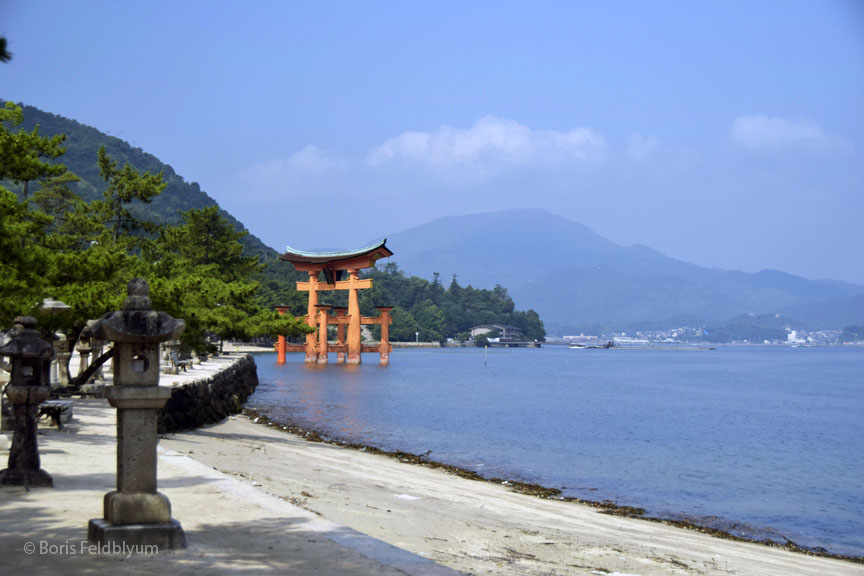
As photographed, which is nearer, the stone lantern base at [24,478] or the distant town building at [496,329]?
the stone lantern base at [24,478]

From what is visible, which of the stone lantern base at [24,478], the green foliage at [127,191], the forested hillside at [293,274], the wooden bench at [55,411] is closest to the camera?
the stone lantern base at [24,478]

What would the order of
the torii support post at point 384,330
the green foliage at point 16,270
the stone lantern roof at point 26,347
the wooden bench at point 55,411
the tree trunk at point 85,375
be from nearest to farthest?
the stone lantern roof at point 26,347 < the green foliage at point 16,270 < the wooden bench at point 55,411 < the tree trunk at point 85,375 < the torii support post at point 384,330

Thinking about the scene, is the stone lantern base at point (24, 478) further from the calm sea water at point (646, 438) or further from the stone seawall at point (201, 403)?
the calm sea water at point (646, 438)

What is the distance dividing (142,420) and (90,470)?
3.59 metres

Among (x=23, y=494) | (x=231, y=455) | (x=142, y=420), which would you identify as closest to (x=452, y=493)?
(x=231, y=455)

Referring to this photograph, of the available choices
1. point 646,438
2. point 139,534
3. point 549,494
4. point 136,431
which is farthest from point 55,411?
point 646,438

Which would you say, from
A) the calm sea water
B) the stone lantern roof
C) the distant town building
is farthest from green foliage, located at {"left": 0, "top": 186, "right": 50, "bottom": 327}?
the distant town building

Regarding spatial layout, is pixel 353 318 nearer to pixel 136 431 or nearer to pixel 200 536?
pixel 200 536

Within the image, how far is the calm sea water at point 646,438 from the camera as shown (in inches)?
551

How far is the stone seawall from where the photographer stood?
15.9m

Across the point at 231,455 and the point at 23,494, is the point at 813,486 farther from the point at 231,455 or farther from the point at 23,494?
the point at 23,494

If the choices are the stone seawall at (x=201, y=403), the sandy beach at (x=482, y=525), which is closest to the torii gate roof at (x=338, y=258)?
the stone seawall at (x=201, y=403)

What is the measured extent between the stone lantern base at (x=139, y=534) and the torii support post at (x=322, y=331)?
51.6m

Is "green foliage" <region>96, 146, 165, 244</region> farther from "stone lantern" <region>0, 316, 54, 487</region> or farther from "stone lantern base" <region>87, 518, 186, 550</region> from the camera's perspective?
"stone lantern base" <region>87, 518, 186, 550</region>
